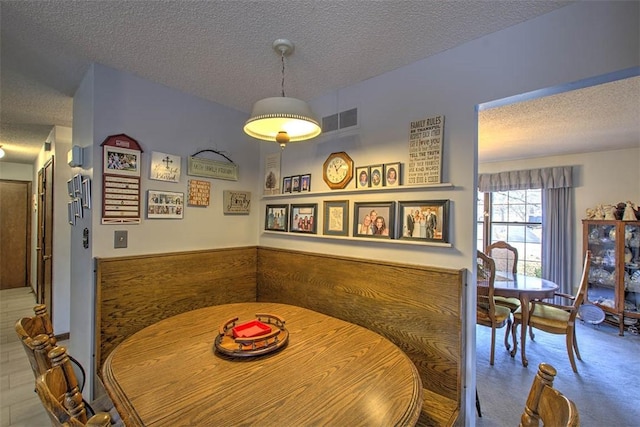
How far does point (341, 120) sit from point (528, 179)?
152 inches

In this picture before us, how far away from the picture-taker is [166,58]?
185cm

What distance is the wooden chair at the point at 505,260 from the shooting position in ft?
10.7

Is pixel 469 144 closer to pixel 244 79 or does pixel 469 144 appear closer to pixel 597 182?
pixel 244 79

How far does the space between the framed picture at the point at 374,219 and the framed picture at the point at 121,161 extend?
1627mm

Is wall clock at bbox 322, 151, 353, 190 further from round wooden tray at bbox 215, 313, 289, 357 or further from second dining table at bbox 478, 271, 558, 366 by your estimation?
second dining table at bbox 478, 271, 558, 366

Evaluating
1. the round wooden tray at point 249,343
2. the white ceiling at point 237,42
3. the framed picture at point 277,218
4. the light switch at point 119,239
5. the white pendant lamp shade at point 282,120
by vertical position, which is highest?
the white ceiling at point 237,42

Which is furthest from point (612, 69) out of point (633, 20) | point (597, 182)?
point (597, 182)

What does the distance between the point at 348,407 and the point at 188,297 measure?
1.80 m

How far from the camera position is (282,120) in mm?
1608

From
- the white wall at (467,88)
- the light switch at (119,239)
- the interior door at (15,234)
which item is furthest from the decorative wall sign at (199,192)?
the interior door at (15,234)

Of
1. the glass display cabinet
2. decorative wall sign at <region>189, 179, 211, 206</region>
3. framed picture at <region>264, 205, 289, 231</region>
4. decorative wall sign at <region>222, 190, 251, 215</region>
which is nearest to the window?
the glass display cabinet

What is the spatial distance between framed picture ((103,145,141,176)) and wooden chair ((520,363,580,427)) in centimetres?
243

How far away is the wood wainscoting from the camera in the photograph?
1581 mm

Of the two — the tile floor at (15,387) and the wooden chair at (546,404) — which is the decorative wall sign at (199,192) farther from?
the wooden chair at (546,404)
